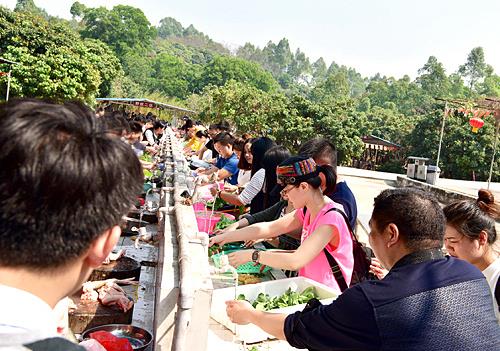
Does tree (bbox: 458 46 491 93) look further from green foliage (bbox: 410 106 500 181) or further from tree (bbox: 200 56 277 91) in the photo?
green foliage (bbox: 410 106 500 181)

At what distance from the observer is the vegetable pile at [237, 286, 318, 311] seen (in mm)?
2838

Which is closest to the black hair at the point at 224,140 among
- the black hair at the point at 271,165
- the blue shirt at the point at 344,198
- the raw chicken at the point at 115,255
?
the black hair at the point at 271,165

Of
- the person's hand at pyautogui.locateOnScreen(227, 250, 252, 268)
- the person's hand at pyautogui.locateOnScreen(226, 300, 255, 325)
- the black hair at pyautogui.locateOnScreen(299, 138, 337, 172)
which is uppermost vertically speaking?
the black hair at pyautogui.locateOnScreen(299, 138, 337, 172)

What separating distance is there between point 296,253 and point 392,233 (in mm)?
1027

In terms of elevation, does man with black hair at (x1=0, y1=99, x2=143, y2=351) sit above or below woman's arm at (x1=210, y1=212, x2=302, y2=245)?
above

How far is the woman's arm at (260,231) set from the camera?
3.69m

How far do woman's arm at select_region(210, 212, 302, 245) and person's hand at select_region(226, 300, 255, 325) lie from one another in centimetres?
128

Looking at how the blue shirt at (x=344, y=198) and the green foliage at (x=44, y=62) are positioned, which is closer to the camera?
the blue shirt at (x=344, y=198)

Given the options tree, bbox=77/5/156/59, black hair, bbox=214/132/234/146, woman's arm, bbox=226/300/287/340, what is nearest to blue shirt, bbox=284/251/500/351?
woman's arm, bbox=226/300/287/340

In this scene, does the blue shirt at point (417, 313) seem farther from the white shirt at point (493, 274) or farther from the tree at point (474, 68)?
the tree at point (474, 68)

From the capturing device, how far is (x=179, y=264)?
2.18 m

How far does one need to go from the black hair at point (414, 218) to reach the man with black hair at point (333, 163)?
1.69m

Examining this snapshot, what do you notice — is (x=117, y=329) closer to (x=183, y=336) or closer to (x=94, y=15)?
(x=183, y=336)

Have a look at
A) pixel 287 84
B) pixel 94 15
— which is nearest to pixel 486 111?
pixel 94 15
